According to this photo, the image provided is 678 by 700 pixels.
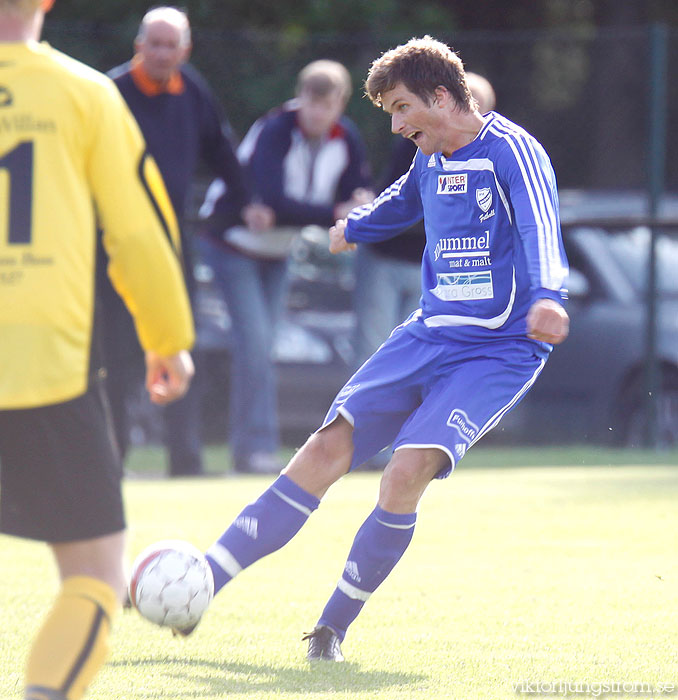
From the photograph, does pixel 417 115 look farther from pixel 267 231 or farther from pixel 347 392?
pixel 267 231

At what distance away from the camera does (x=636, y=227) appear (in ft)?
34.3

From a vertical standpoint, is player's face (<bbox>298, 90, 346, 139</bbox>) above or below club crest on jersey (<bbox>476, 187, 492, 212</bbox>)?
below

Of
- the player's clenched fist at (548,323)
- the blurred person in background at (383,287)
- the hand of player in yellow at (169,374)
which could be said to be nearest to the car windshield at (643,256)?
the blurred person in background at (383,287)

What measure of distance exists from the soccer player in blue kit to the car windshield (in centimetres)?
599

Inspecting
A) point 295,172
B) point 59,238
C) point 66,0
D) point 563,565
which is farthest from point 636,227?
point 59,238

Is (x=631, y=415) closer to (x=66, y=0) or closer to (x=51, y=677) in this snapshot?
(x=66, y=0)

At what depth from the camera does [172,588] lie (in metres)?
4.03

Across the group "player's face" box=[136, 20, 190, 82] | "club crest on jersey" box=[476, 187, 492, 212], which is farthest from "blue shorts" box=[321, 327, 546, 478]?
"player's face" box=[136, 20, 190, 82]

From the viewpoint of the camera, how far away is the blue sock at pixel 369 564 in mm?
4281

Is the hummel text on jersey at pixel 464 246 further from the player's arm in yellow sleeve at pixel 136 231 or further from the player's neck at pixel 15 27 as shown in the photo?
the player's neck at pixel 15 27

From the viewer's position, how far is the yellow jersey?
9.68 feet

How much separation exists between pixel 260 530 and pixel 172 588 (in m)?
0.42

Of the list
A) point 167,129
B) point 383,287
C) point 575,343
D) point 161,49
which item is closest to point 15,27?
point 161,49

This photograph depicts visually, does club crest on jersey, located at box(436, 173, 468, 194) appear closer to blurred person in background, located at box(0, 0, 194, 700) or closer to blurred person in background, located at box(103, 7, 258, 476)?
blurred person in background, located at box(0, 0, 194, 700)
